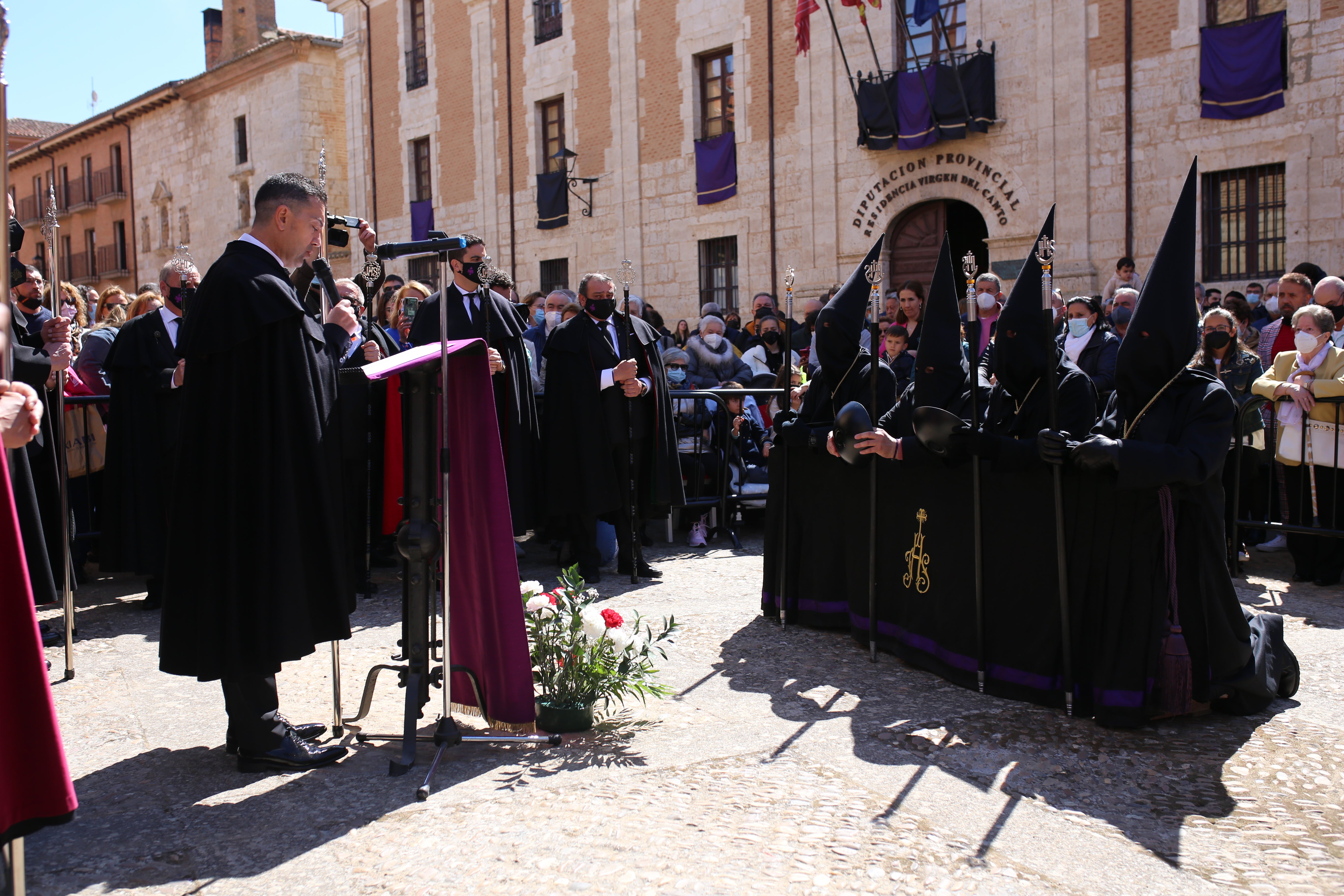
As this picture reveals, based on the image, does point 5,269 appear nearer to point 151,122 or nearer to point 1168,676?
point 1168,676

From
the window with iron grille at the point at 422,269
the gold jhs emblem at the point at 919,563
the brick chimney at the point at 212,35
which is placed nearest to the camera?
the gold jhs emblem at the point at 919,563

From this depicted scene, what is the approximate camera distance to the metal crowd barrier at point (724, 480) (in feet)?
29.0

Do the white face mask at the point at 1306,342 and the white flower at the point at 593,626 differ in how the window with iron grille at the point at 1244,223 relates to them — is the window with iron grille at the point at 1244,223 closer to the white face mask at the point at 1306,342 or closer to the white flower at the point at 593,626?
the white face mask at the point at 1306,342

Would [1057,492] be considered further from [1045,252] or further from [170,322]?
[170,322]

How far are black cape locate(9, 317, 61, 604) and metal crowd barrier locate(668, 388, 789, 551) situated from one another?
4337 mm

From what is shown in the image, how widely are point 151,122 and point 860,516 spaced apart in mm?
36827

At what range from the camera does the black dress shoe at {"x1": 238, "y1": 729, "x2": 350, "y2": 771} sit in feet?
12.7

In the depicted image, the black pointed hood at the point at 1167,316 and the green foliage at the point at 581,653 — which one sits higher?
the black pointed hood at the point at 1167,316

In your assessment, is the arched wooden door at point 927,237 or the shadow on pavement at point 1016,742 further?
the arched wooden door at point 927,237

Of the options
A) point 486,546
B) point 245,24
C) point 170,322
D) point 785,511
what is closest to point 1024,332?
point 785,511

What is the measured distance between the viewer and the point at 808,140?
17.2 m

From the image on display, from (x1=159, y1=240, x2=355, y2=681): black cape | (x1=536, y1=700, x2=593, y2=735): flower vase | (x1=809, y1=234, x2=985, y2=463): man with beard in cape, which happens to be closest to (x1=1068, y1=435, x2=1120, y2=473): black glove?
(x1=809, y1=234, x2=985, y2=463): man with beard in cape

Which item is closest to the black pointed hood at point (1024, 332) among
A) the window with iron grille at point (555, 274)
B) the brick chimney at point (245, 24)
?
the window with iron grille at point (555, 274)

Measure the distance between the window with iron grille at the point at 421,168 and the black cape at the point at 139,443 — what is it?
1899cm
